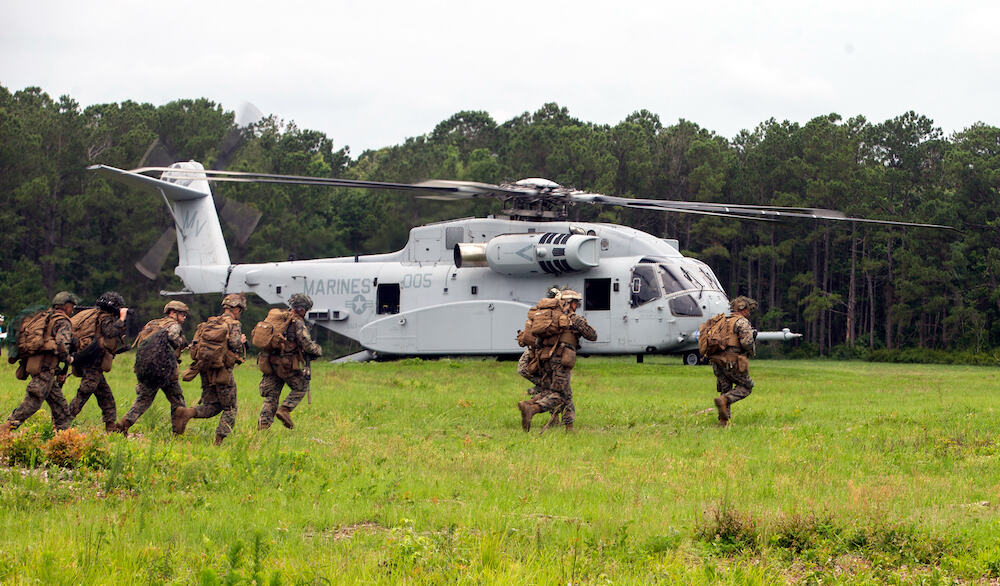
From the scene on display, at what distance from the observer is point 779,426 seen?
13.3 meters

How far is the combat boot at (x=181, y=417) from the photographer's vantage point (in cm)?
1147

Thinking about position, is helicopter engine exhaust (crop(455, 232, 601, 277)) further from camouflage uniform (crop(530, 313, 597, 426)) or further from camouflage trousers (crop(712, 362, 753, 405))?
camouflage uniform (crop(530, 313, 597, 426))

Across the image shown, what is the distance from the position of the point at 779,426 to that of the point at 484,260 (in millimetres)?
12679

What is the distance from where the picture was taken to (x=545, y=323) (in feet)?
44.5

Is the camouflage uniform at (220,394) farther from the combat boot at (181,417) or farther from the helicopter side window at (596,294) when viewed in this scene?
the helicopter side window at (596,294)

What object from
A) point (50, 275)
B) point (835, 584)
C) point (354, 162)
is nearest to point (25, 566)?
point (835, 584)

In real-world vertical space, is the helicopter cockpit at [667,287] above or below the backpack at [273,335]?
above

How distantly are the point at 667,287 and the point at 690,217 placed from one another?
99.4 ft

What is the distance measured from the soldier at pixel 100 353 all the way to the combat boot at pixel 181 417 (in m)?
1.10

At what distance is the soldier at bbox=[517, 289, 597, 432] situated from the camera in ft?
43.8

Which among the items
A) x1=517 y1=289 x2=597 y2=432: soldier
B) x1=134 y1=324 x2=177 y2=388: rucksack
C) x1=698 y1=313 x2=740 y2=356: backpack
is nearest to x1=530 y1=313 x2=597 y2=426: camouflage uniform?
x1=517 y1=289 x2=597 y2=432: soldier

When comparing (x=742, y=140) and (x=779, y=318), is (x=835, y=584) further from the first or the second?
(x=742, y=140)

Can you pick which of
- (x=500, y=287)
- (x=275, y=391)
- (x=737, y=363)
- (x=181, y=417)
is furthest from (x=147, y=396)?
(x=500, y=287)


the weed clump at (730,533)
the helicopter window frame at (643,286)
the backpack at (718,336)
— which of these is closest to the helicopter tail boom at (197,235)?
the helicopter window frame at (643,286)
